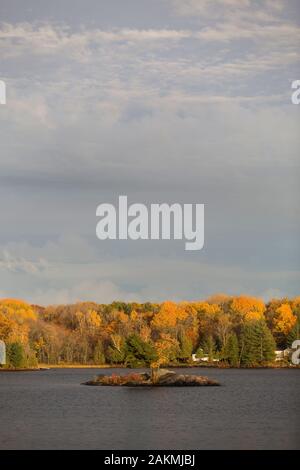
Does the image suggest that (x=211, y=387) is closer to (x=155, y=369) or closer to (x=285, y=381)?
(x=155, y=369)

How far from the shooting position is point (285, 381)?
63.1m

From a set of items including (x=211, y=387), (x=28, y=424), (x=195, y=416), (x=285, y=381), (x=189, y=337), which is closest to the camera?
(x=28, y=424)

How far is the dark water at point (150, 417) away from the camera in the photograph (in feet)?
89.7

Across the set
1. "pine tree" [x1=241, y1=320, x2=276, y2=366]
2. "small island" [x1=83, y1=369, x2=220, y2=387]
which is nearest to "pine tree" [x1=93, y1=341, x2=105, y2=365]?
"pine tree" [x1=241, y1=320, x2=276, y2=366]

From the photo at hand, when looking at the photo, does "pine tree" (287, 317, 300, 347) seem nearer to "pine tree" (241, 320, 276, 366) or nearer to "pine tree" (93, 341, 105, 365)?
"pine tree" (241, 320, 276, 366)

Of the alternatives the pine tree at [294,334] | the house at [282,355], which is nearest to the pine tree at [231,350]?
the house at [282,355]

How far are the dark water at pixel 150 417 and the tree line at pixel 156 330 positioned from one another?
2076 cm

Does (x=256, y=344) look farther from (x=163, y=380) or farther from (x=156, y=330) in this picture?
(x=163, y=380)

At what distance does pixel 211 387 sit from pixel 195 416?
63.0 feet

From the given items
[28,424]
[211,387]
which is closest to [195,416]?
[28,424]

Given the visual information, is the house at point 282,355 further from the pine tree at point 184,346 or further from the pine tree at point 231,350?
the pine tree at point 184,346

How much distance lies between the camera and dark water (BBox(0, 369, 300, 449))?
2734cm

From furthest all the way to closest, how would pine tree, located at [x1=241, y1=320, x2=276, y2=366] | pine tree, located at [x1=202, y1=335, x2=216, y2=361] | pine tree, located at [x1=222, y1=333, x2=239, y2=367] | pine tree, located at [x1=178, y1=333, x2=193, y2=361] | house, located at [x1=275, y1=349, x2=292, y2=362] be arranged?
pine tree, located at [x1=202, y1=335, x2=216, y2=361]
house, located at [x1=275, y1=349, x2=292, y2=362]
pine tree, located at [x1=178, y1=333, x2=193, y2=361]
pine tree, located at [x1=222, y1=333, x2=239, y2=367]
pine tree, located at [x1=241, y1=320, x2=276, y2=366]
